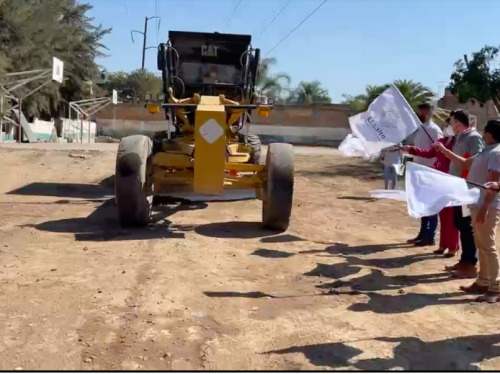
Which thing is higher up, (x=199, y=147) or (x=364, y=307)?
(x=199, y=147)

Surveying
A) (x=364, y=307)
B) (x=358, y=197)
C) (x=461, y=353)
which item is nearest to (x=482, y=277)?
(x=364, y=307)

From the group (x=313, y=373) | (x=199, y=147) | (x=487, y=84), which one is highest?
(x=487, y=84)

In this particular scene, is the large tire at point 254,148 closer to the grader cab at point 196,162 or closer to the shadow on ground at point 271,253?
the grader cab at point 196,162

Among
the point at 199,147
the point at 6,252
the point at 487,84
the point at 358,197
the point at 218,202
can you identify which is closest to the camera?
the point at 6,252

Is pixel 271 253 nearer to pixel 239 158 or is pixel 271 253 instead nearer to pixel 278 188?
pixel 278 188

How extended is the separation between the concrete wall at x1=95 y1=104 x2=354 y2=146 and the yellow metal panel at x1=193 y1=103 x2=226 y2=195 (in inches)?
1568

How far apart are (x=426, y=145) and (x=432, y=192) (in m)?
3.51

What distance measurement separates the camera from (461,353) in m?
4.54

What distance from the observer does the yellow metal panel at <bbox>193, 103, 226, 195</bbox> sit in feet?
27.5

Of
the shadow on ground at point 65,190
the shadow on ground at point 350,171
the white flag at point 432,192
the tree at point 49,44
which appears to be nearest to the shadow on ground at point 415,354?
the white flag at point 432,192

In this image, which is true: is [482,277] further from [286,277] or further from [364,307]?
[286,277]

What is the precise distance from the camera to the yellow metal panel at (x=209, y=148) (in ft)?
27.5

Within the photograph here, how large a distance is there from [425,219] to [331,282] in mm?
2607

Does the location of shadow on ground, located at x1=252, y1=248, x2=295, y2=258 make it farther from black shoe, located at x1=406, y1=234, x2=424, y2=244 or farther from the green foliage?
the green foliage
